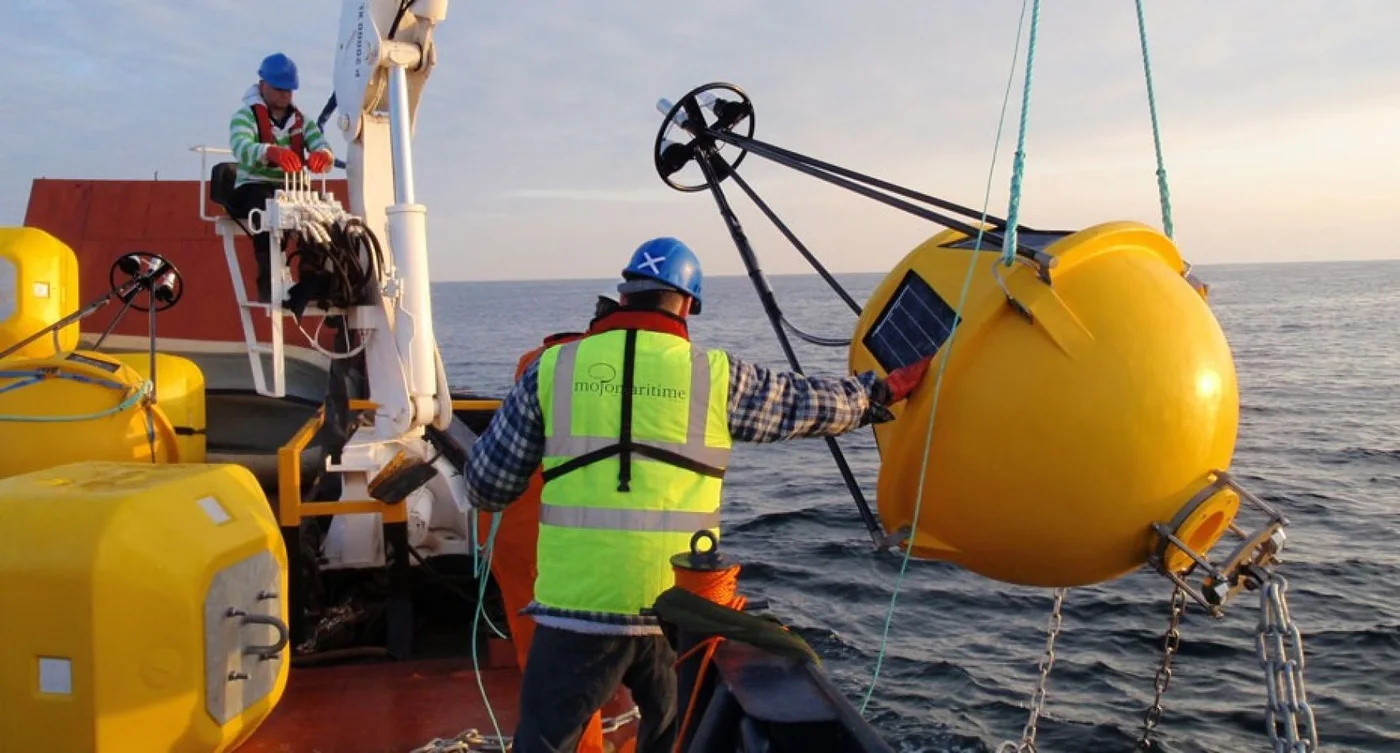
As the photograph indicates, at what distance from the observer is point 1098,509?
107 inches

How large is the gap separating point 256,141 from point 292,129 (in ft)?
0.79

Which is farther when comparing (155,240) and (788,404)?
(155,240)

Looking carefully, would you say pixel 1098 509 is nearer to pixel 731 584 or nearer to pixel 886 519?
pixel 886 519

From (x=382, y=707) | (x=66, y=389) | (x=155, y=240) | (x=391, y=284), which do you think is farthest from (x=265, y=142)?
(x=155, y=240)

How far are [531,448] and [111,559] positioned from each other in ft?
3.86

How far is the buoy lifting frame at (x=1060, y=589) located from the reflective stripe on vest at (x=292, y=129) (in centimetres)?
267

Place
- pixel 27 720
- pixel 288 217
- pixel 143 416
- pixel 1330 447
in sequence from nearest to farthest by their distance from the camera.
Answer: pixel 27 720 < pixel 288 217 < pixel 143 416 < pixel 1330 447

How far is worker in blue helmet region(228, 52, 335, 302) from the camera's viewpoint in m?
5.51

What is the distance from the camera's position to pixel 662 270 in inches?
116

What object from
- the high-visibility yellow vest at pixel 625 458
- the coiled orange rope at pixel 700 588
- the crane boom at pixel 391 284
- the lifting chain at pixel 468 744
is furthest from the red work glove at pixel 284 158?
the coiled orange rope at pixel 700 588

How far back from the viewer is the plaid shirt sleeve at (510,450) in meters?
2.94

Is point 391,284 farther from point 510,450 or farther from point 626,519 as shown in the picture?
point 626,519

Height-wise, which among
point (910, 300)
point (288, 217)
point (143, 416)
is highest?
point (288, 217)

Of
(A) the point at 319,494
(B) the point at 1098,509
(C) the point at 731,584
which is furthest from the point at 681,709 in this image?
(A) the point at 319,494
